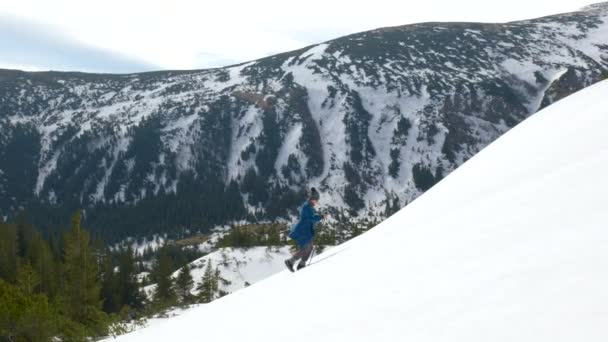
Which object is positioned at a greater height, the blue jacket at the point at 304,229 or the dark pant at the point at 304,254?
the blue jacket at the point at 304,229

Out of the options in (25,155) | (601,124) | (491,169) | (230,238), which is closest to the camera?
Answer: (601,124)

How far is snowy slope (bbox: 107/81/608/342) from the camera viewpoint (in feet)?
12.3

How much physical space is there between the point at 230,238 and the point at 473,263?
9210 centimetres

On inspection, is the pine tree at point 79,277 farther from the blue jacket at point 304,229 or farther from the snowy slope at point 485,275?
the snowy slope at point 485,275

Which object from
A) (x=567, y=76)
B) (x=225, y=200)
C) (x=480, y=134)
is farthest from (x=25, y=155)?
(x=567, y=76)

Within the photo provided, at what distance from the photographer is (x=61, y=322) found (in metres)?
26.9

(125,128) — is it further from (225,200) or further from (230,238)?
(230,238)

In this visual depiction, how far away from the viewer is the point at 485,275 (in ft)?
15.9

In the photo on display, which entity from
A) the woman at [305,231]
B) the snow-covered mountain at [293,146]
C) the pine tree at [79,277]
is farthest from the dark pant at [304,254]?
the snow-covered mountain at [293,146]

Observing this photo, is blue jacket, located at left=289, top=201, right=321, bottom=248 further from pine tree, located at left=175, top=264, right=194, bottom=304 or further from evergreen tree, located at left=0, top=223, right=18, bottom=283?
pine tree, located at left=175, top=264, right=194, bottom=304

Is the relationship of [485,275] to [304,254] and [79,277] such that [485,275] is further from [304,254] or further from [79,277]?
[79,277]

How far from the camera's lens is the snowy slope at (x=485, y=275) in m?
3.74

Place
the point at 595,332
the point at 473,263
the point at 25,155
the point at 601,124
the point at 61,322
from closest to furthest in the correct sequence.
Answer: the point at 595,332 → the point at 473,263 → the point at 601,124 → the point at 61,322 → the point at 25,155

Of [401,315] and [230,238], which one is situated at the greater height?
[401,315]
